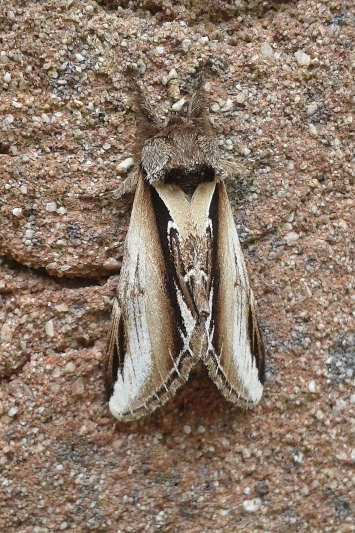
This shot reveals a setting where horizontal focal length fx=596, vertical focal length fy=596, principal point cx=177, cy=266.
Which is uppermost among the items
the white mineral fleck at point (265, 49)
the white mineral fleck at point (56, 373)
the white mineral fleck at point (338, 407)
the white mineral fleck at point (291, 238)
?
the white mineral fleck at point (265, 49)

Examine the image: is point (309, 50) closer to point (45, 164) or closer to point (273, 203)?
point (273, 203)

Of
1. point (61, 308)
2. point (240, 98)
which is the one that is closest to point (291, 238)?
point (240, 98)

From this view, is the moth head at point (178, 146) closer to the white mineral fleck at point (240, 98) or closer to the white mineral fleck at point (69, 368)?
the white mineral fleck at point (240, 98)

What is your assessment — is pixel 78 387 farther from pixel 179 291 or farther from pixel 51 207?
pixel 51 207

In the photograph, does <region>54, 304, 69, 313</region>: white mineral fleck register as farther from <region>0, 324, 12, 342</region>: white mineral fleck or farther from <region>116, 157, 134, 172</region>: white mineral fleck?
<region>116, 157, 134, 172</region>: white mineral fleck

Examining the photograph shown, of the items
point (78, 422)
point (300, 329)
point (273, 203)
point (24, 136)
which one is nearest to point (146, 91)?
point (24, 136)

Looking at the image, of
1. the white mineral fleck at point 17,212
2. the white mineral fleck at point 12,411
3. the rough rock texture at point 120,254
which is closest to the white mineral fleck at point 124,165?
the rough rock texture at point 120,254

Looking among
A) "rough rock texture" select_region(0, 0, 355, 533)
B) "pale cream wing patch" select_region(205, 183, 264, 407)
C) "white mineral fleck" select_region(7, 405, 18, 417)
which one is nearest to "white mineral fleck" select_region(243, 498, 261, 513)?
"rough rock texture" select_region(0, 0, 355, 533)
